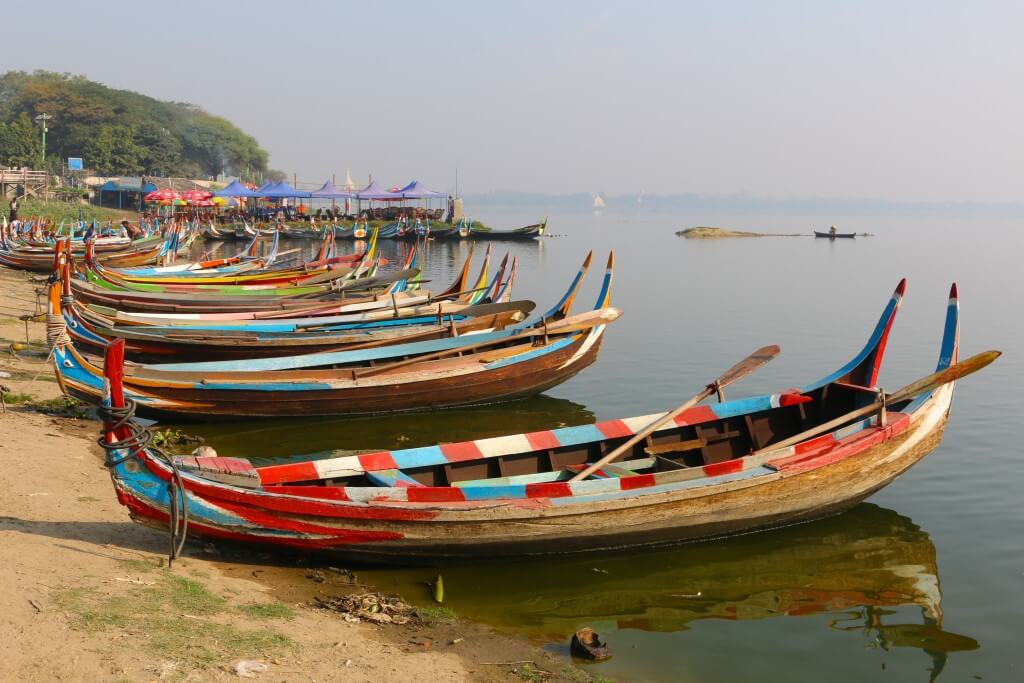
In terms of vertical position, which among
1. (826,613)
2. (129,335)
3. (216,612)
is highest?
(129,335)

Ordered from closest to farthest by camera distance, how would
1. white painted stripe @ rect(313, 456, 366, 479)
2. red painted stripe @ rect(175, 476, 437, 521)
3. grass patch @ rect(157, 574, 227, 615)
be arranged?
grass patch @ rect(157, 574, 227, 615), red painted stripe @ rect(175, 476, 437, 521), white painted stripe @ rect(313, 456, 366, 479)

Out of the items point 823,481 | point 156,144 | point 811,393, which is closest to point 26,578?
point 823,481

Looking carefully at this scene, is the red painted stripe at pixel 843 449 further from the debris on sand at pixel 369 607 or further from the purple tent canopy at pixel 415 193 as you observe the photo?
the purple tent canopy at pixel 415 193

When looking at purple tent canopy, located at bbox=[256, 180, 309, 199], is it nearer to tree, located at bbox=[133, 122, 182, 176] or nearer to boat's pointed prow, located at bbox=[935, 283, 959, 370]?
tree, located at bbox=[133, 122, 182, 176]

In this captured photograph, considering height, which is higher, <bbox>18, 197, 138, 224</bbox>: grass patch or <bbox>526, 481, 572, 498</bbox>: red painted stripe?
<bbox>18, 197, 138, 224</bbox>: grass patch

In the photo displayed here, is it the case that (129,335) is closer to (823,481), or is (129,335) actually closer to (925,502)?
(823,481)

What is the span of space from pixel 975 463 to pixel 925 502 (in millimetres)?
2036

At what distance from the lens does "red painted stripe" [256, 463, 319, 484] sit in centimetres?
723

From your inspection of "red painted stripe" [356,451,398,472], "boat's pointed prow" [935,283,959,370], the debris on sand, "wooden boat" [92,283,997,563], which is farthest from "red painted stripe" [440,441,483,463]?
"boat's pointed prow" [935,283,959,370]

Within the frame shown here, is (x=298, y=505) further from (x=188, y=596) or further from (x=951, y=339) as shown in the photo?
(x=951, y=339)

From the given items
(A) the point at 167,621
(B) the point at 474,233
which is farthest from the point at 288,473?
(B) the point at 474,233

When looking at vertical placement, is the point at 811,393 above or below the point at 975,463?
above

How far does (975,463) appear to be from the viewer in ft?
38.5

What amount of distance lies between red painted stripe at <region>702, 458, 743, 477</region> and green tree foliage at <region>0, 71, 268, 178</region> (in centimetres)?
7480
